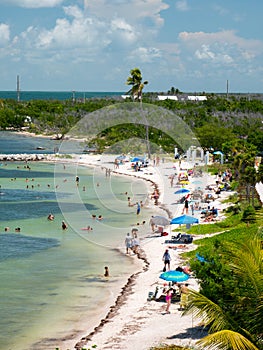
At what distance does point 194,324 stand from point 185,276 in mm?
4082

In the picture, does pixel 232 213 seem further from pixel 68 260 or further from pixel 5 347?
pixel 5 347

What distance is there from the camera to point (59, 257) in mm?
29328

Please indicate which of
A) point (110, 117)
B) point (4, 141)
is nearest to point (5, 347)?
point (110, 117)

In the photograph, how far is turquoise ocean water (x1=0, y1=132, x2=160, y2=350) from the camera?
20172 mm

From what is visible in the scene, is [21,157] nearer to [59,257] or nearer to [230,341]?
[59,257]

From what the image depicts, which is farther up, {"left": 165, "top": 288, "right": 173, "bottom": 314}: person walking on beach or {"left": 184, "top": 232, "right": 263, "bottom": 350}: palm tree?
{"left": 184, "top": 232, "right": 263, "bottom": 350}: palm tree

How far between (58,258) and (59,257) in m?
0.21

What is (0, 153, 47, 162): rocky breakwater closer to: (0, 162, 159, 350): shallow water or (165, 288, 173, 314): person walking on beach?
(0, 162, 159, 350): shallow water

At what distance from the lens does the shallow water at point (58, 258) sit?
66.5ft

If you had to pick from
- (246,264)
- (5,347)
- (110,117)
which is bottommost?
(5,347)

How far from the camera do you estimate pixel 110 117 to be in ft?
228

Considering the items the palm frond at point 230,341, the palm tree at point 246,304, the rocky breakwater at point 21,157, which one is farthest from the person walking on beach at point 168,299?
the rocky breakwater at point 21,157

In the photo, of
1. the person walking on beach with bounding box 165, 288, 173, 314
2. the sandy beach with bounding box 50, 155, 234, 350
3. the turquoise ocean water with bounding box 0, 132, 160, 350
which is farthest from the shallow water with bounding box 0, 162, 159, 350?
the person walking on beach with bounding box 165, 288, 173, 314

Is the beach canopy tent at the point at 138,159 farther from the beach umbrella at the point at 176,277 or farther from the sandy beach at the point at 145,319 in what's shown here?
the beach umbrella at the point at 176,277
